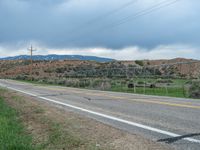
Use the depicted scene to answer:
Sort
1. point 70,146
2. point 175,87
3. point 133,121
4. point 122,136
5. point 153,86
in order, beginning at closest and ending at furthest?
point 70,146 → point 122,136 → point 133,121 → point 175,87 → point 153,86

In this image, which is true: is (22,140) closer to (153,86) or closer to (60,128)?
(60,128)

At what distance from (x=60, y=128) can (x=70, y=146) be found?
223 cm

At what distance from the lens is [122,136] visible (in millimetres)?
8422

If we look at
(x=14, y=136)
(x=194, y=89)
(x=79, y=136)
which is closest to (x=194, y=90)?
(x=194, y=89)

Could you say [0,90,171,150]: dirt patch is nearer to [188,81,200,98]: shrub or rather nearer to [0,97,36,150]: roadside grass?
[0,97,36,150]: roadside grass

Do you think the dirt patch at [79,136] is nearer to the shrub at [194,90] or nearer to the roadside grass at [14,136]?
the roadside grass at [14,136]

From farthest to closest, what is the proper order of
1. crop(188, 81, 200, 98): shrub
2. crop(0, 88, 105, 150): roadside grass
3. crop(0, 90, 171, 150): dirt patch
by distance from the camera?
1. crop(188, 81, 200, 98): shrub
2. crop(0, 88, 105, 150): roadside grass
3. crop(0, 90, 171, 150): dirt patch

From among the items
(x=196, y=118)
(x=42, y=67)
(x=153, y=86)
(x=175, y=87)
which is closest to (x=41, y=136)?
(x=196, y=118)

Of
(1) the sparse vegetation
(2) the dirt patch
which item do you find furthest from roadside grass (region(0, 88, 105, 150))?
(1) the sparse vegetation

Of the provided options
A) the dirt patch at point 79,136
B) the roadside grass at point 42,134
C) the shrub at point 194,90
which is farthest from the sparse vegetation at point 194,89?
the dirt patch at point 79,136

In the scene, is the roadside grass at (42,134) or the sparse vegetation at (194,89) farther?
the sparse vegetation at (194,89)

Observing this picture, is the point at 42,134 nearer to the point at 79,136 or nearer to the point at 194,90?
the point at 79,136

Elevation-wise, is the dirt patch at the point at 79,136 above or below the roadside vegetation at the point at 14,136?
above

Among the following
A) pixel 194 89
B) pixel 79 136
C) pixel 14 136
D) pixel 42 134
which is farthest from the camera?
pixel 194 89
